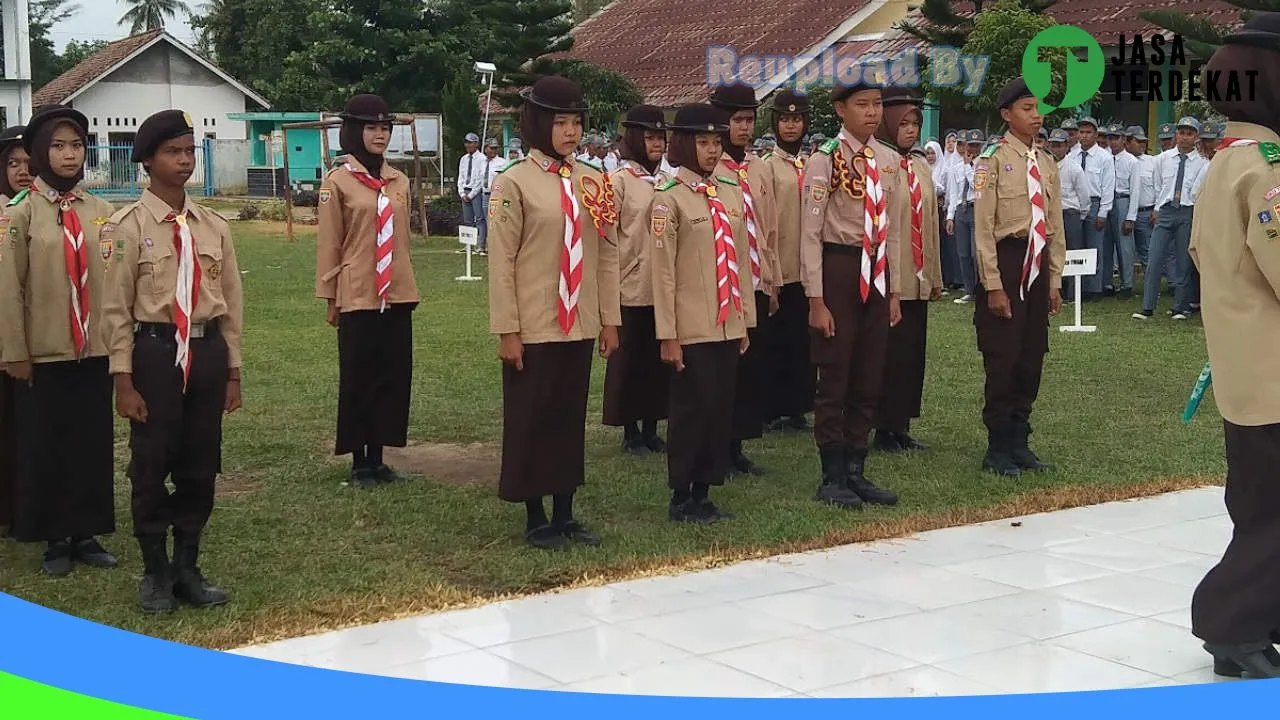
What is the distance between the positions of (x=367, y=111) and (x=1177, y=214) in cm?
990

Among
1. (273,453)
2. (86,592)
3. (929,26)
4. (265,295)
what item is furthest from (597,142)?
(86,592)

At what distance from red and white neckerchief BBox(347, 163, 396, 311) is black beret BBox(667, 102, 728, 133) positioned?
1.61 metres

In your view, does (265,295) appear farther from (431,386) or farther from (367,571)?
(367,571)

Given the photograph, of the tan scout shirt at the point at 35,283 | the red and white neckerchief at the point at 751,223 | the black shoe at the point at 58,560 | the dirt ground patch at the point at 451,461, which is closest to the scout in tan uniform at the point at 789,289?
the red and white neckerchief at the point at 751,223

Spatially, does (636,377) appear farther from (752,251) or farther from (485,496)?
(485,496)

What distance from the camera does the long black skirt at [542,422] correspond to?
6191 millimetres

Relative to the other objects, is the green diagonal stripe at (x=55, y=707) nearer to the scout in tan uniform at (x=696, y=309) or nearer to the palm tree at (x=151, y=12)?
the scout in tan uniform at (x=696, y=309)

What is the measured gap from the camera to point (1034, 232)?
743 cm

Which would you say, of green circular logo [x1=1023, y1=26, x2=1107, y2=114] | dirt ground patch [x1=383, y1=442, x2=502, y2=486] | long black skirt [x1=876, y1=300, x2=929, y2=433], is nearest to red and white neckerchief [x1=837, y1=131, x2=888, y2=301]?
long black skirt [x1=876, y1=300, x2=929, y2=433]

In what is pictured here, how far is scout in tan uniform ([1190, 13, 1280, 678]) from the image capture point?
4320mm

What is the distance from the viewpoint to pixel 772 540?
629cm

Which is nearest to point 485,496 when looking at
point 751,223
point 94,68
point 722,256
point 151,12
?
point 722,256

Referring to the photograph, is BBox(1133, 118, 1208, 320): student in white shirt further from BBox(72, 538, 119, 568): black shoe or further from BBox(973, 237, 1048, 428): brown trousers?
BBox(72, 538, 119, 568): black shoe

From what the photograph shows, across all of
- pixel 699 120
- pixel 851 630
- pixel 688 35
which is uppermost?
pixel 688 35
